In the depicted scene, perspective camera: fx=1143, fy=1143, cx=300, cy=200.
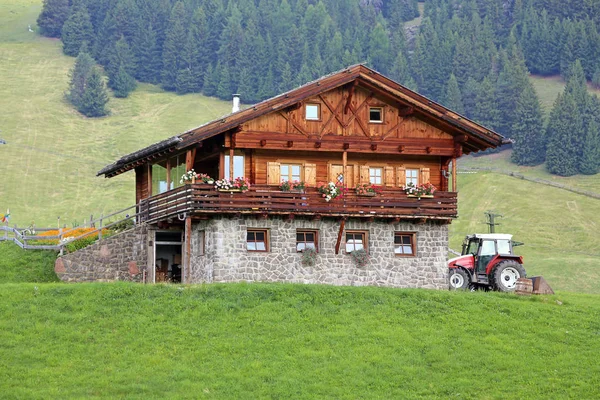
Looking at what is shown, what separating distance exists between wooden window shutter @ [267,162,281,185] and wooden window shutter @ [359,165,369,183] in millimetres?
3611

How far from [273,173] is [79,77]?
125 metres

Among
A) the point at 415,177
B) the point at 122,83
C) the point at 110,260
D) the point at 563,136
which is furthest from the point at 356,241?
the point at 122,83

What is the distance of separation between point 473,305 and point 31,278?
19136mm

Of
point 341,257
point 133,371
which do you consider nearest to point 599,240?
point 341,257

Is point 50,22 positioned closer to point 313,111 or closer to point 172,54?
point 172,54

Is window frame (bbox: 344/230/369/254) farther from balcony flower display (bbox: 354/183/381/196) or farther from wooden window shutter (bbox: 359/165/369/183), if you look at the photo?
wooden window shutter (bbox: 359/165/369/183)

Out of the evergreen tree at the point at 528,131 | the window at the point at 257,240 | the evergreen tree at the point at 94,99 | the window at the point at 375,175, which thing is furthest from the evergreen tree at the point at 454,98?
the window at the point at 257,240

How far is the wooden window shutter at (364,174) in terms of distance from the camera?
46.9 meters

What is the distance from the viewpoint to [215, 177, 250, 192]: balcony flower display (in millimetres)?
43188

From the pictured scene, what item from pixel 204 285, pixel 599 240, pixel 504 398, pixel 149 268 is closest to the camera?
pixel 504 398

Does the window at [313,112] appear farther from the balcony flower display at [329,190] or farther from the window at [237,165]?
the window at [237,165]

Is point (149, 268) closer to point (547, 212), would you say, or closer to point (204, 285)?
point (204, 285)

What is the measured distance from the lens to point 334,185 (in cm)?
4441

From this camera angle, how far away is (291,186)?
4412cm
